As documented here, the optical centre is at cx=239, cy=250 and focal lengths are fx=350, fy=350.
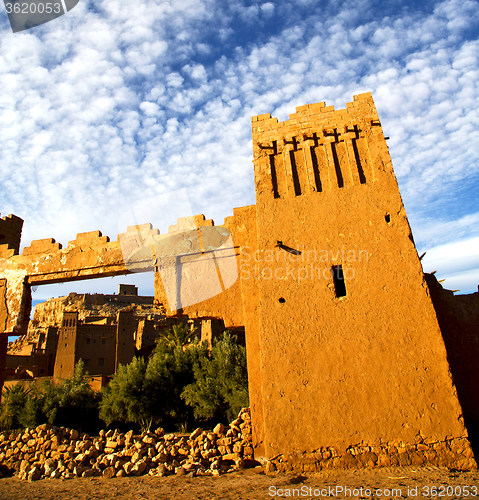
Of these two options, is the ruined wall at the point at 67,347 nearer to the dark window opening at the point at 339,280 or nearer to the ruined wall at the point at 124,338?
the ruined wall at the point at 124,338

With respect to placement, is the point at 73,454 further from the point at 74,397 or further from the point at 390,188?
the point at 74,397

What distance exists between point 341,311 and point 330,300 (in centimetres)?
24

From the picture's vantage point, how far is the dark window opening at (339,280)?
5957 mm

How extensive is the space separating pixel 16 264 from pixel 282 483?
318 inches

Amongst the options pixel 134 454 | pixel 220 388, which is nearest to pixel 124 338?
pixel 220 388

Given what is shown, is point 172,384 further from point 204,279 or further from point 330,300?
point 330,300

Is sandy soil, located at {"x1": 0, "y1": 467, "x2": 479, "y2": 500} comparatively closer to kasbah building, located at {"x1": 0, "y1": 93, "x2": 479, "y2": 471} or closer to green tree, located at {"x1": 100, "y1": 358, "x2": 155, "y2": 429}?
kasbah building, located at {"x1": 0, "y1": 93, "x2": 479, "y2": 471}

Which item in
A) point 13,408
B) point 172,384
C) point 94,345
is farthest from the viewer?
point 94,345

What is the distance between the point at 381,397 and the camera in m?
5.05

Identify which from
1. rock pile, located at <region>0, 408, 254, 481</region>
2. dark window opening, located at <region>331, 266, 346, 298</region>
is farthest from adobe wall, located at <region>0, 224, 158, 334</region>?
dark window opening, located at <region>331, 266, 346, 298</region>

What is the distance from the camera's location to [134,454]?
21.3 feet

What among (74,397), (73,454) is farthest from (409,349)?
(74,397)

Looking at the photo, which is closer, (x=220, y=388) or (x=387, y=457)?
(x=387, y=457)

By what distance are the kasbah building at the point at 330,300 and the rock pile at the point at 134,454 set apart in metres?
0.66
